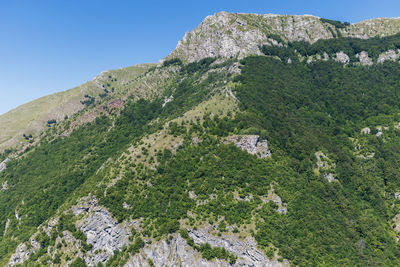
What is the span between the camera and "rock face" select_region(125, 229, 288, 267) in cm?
8788

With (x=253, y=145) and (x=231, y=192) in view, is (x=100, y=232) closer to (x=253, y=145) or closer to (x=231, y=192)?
(x=231, y=192)

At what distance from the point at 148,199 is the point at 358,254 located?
93.9 m

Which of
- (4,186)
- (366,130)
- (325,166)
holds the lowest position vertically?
(4,186)

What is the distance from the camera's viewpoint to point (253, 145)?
124125mm

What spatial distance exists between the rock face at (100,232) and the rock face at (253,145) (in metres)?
69.0

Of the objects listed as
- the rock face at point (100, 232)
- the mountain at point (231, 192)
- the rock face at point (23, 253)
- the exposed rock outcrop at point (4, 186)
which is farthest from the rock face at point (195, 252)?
the exposed rock outcrop at point (4, 186)

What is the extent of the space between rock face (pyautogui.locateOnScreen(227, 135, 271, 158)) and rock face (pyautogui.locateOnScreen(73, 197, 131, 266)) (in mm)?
69003

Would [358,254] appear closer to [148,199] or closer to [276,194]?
[276,194]

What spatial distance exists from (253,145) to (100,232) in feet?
276

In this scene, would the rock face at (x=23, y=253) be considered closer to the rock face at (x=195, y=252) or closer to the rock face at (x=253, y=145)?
the rock face at (x=195, y=252)

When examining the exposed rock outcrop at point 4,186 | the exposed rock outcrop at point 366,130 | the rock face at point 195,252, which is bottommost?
the exposed rock outcrop at point 4,186

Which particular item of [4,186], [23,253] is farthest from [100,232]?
[4,186]

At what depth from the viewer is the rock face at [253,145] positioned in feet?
408

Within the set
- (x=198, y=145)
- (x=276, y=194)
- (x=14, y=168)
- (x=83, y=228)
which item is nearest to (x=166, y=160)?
(x=198, y=145)
